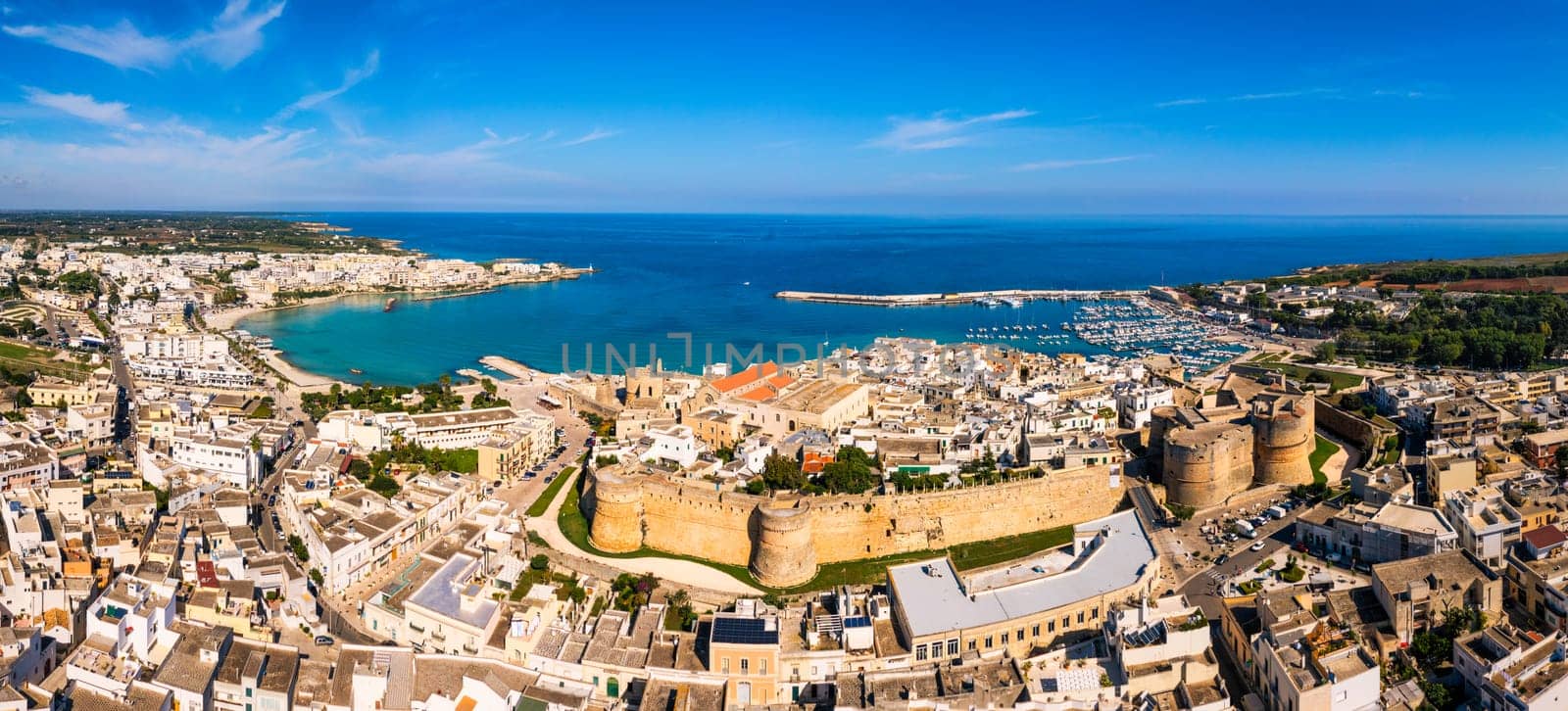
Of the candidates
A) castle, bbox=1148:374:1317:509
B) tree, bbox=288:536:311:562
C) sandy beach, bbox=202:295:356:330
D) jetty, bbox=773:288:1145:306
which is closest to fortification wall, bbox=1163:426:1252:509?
castle, bbox=1148:374:1317:509

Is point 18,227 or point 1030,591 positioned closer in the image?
point 1030,591

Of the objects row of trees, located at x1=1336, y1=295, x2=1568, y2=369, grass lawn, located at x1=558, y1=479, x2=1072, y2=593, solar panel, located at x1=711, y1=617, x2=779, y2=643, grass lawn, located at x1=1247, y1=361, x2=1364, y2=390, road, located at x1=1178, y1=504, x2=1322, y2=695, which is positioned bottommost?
grass lawn, located at x1=558, y1=479, x2=1072, y2=593

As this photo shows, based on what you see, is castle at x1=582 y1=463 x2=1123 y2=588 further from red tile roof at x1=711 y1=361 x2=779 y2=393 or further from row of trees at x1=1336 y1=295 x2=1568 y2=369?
row of trees at x1=1336 y1=295 x2=1568 y2=369

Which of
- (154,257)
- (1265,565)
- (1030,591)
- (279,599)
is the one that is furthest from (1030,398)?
(154,257)

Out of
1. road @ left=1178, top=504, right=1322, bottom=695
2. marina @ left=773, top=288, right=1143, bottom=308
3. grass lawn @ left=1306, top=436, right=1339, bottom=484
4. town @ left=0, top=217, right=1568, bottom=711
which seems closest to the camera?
town @ left=0, top=217, right=1568, bottom=711

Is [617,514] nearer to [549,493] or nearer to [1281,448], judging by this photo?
[549,493]

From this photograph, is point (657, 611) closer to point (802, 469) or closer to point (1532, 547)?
point (802, 469)
